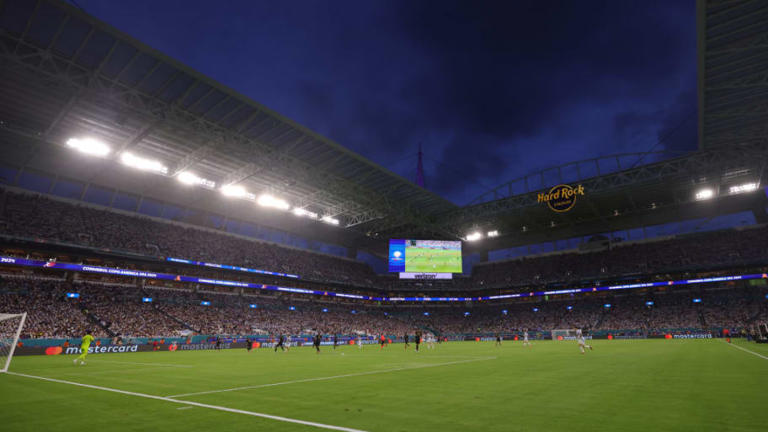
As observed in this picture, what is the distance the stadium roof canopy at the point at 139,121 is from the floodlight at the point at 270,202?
0.83 m

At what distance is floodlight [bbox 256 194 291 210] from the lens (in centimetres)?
4450

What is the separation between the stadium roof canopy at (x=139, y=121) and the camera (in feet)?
72.8

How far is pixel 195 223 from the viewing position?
51.1 meters

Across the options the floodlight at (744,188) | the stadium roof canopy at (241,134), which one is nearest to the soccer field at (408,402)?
the stadium roof canopy at (241,134)

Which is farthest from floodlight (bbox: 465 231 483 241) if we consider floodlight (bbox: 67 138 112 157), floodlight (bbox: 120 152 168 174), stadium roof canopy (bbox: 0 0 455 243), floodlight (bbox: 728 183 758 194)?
floodlight (bbox: 67 138 112 157)

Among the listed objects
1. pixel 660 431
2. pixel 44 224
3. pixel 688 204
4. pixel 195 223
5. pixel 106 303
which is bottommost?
pixel 660 431

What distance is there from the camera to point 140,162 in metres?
35.6

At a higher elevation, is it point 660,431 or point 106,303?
point 106,303

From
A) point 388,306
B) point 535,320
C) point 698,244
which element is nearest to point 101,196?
point 388,306

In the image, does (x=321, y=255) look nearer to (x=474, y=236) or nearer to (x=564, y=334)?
(x=474, y=236)

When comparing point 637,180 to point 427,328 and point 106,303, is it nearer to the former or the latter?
point 427,328

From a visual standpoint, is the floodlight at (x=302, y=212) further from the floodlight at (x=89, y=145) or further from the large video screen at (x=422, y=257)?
the floodlight at (x=89, y=145)

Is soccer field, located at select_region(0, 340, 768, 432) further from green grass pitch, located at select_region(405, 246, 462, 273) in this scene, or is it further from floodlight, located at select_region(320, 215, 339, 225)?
green grass pitch, located at select_region(405, 246, 462, 273)

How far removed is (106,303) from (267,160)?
21764 millimetres
